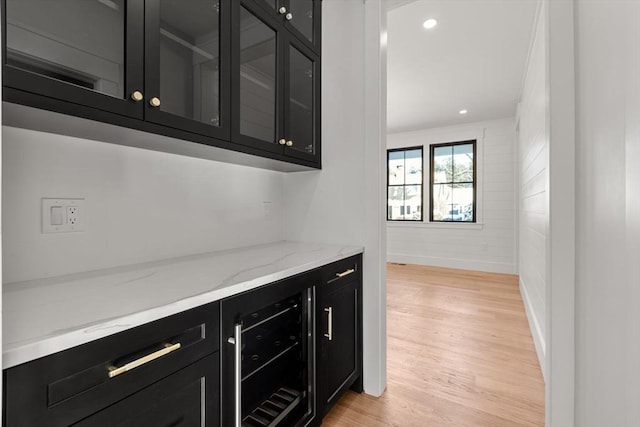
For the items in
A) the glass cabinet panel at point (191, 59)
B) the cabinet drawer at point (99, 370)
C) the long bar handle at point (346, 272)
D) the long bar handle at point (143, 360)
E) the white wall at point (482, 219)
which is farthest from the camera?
the white wall at point (482, 219)

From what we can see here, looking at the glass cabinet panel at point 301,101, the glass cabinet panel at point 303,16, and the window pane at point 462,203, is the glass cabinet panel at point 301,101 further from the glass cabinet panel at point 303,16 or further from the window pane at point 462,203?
the window pane at point 462,203

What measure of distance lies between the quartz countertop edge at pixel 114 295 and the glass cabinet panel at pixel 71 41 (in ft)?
1.98

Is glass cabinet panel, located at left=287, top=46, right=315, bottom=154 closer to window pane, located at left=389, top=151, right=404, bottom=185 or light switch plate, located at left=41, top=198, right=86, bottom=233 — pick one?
light switch plate, located at left=41, top=198, right=86, bottom=233

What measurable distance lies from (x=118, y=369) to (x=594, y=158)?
1.59 meters

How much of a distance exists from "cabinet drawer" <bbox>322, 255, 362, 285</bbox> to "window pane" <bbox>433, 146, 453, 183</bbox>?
4441 millimetres

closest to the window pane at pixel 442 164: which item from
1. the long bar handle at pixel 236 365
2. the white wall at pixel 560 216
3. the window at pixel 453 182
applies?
the window at pixel 453 182

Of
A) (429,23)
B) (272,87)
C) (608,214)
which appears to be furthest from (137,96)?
(429,23)

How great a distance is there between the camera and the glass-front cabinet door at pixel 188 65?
103cm

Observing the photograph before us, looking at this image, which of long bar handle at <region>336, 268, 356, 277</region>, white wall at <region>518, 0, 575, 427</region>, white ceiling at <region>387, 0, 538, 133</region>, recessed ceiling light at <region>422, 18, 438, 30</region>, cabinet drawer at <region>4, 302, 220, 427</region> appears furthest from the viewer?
recessed ceiling light at <region>422, 18, 438, 30</region>

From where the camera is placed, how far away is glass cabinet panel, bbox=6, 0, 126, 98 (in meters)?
0.77

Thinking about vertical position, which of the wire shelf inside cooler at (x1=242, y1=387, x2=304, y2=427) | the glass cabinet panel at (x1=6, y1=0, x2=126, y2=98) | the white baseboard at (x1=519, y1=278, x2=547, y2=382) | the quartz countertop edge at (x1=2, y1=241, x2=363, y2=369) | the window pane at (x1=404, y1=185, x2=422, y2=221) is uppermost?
the glass cabinet panel at (x1=6, y1=0, x2=126, y2=98)

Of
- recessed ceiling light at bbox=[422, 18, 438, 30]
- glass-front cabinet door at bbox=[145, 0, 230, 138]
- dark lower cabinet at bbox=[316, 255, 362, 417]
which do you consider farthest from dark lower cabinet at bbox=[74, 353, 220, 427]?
recessed ceiling light at bbox=[422, 18, 438, 30]

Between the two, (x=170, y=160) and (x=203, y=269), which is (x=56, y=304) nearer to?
(x=203, y=269)

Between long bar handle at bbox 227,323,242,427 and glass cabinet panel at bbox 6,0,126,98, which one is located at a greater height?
glass cabinet panel at bbox 6,0,126,98
